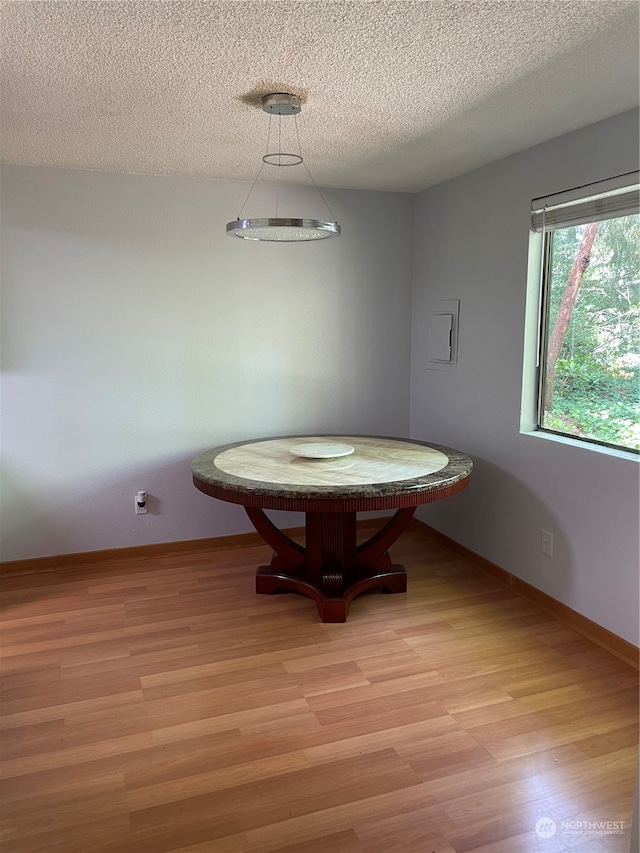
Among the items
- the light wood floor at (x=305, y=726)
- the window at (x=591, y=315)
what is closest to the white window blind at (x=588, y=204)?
the window at (x=591, y=315)

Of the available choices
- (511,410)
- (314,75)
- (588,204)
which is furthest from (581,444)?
(314,75)

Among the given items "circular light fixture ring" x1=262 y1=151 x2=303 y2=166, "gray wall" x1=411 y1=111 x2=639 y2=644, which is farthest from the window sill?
"circular light fixture ring" x1=262 y1=151 x2=303 y2=166

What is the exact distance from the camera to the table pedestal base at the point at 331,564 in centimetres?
306

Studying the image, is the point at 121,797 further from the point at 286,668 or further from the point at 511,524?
the point at 511,524

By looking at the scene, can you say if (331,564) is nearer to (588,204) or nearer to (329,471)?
(329,471)

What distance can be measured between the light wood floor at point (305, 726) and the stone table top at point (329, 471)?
2.14 feet

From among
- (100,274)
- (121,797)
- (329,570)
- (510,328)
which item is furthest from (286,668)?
(100,274)

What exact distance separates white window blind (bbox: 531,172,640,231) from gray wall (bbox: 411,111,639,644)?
0.17 feet

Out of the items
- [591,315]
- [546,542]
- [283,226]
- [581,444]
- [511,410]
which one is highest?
[283,226]

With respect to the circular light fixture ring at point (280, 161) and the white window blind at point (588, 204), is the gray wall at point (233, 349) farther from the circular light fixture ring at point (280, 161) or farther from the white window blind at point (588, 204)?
the circular light fixture ring at point (280, 161)

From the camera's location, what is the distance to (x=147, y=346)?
12.0 ft

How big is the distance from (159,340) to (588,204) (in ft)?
7.51

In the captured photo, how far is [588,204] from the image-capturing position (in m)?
2.73

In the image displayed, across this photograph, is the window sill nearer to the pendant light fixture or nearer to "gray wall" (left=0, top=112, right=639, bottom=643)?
"gray wall" (left=0, top=112, right=639, bottom=643)
